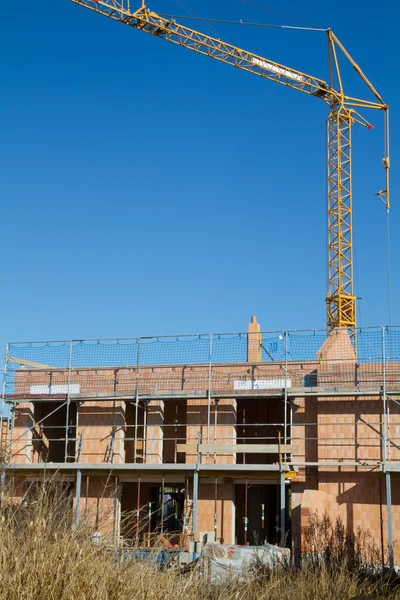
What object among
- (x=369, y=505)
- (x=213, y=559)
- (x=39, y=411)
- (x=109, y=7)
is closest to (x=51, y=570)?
(x=213, y=559)

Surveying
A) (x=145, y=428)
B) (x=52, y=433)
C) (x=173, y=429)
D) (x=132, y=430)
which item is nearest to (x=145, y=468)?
(x=145, y=428)

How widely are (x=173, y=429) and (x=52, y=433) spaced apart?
15.5 feet

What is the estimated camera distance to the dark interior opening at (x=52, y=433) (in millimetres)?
28688

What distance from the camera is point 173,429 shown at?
2850 centimetres

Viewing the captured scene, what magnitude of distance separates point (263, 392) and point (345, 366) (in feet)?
8.42

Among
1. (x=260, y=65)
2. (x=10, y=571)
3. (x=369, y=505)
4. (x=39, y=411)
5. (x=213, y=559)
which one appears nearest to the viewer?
(x=10, y=571)

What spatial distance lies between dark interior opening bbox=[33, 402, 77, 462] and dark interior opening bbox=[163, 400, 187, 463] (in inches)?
122

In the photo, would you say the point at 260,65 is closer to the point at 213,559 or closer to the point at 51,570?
the point at 213,559

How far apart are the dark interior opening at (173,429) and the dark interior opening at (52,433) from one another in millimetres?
3107

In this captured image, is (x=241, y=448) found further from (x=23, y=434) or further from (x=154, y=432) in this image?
(x=23, y=434)

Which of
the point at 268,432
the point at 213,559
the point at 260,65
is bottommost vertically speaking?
the point at 213,559

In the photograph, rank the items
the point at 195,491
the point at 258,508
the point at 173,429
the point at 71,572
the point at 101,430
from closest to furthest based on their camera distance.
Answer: the point at 71,572 < the point at 195,491 < the point at 101,430 < the point at 173,429 < the point at 258,508

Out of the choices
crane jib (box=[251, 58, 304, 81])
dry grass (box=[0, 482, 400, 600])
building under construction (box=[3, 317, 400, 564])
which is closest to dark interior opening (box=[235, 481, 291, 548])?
building under construction (box=[3, 317, 400, 564])

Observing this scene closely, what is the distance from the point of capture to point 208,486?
1000 inches
